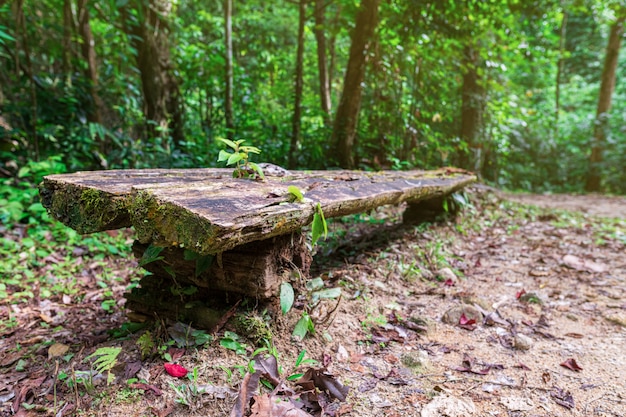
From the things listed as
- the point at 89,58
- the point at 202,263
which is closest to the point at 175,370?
the point at 202,263

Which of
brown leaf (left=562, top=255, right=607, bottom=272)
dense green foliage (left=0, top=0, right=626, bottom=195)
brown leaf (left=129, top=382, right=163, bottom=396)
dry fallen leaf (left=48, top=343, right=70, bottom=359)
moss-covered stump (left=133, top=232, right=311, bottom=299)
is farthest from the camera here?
dense green foliage (left=0, top=0, right=626, bottom=195)

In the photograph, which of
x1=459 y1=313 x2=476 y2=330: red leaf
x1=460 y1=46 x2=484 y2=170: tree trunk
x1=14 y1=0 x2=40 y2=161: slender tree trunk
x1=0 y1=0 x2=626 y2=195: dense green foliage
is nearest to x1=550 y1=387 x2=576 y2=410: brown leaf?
x1=459 y1=313 x2=476 y2=330: red leaf

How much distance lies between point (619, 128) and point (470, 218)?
748 cm

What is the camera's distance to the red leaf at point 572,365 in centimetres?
209

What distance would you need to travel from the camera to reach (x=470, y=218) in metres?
5.44

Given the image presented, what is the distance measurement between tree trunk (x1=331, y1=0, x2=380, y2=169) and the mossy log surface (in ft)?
10.9

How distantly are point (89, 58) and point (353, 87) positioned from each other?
3441 mm

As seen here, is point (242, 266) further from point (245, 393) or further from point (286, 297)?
point (245, 393)

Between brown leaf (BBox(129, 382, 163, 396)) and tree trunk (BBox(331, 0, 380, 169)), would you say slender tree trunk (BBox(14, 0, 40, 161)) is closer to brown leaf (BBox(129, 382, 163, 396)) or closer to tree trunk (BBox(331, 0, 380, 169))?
tree trunk (BBox(331, 0, 380, 169))

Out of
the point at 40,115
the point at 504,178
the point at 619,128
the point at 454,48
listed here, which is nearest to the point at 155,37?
the point at 40,115

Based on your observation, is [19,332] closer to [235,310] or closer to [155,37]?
[235,310]

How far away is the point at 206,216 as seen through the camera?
1340mm

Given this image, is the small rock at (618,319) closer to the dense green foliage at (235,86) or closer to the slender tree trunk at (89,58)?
the dense green foliage at (235,86)

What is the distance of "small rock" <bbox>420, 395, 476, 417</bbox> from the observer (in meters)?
1.67
